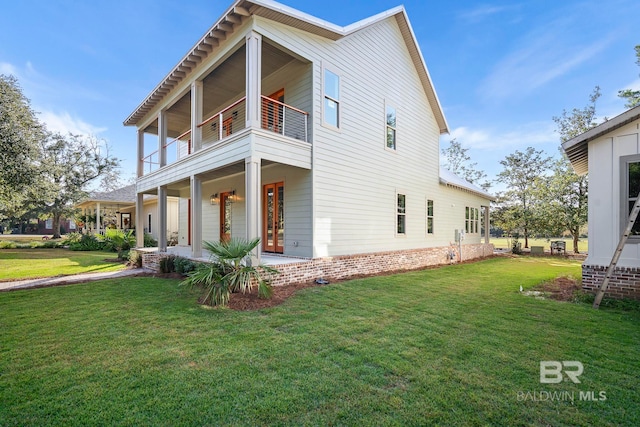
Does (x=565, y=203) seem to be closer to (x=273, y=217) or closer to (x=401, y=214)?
(x=401, y=214)

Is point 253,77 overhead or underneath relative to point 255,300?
overhead

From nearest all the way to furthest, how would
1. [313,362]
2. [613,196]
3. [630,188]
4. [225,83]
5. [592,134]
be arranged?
[313,362] < [630,188] < [613,196] < [592,134] < [225,83]

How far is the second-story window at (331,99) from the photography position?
29.7ft

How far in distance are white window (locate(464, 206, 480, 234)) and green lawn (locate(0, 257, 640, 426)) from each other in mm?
11787

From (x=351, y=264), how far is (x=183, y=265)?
5.09 metres

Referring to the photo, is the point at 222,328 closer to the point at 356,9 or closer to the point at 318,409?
the point at 318,409

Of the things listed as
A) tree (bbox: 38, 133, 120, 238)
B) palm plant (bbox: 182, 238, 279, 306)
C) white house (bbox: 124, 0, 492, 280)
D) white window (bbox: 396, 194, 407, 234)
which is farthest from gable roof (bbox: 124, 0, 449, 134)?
tree (bbox: 38, 133, 120, 238)

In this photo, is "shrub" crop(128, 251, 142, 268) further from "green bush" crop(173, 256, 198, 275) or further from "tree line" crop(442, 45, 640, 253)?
"tree line" crop(442, 45, 640, 253)

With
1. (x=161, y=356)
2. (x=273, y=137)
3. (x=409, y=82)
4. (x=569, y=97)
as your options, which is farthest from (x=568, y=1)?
(x=161, y=356)

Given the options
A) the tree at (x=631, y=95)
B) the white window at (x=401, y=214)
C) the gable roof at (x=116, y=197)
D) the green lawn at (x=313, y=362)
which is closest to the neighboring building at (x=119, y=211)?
the gable roof at (x=116, y=197)

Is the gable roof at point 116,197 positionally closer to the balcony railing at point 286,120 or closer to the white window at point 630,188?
the balcony railing at point 286,120

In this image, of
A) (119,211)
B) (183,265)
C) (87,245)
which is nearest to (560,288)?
(183,265)

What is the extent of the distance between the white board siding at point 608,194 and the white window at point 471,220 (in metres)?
10.4

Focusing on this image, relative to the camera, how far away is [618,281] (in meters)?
6.44
